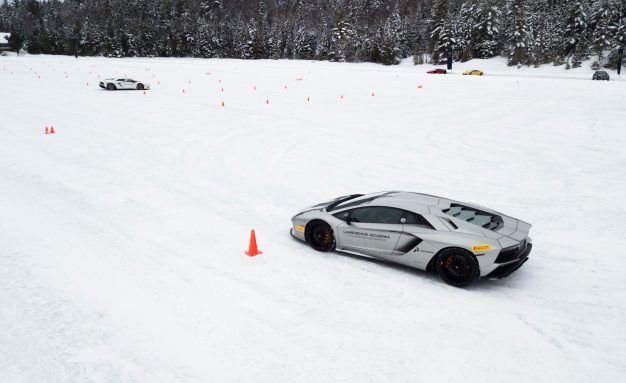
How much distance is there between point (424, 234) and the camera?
24.9 feet

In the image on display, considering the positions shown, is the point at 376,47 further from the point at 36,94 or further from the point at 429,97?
the point at 36,94

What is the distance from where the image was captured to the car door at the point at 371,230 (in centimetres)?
801

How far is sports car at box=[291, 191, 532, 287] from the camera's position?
7.19 meters

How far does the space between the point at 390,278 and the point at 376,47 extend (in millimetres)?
77449

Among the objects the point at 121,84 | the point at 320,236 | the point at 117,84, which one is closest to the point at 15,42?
the point at 117,84

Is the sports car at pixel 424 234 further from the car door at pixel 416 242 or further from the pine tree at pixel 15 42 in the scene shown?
the pine tree at pixel 15 42

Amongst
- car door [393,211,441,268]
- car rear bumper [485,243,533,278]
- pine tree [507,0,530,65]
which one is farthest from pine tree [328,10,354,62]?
car rear bumper [485,243,533,278]

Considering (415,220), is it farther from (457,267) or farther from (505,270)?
(505,270)

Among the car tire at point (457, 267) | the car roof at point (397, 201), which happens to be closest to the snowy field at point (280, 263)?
the car tire at point (457, 267)

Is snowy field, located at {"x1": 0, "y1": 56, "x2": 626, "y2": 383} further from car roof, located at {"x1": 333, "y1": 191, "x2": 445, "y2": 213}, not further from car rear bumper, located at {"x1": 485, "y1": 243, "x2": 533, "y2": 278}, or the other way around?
car roof, located at {"x1": 333, "y1": 191, "x2": 445, "y2": 213}

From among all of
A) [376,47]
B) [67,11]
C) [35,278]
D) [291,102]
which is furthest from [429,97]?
[67,11]

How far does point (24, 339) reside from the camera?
19.5 ft

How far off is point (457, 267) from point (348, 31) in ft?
277

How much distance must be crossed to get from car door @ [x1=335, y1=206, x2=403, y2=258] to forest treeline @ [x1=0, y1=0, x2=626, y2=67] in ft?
205
